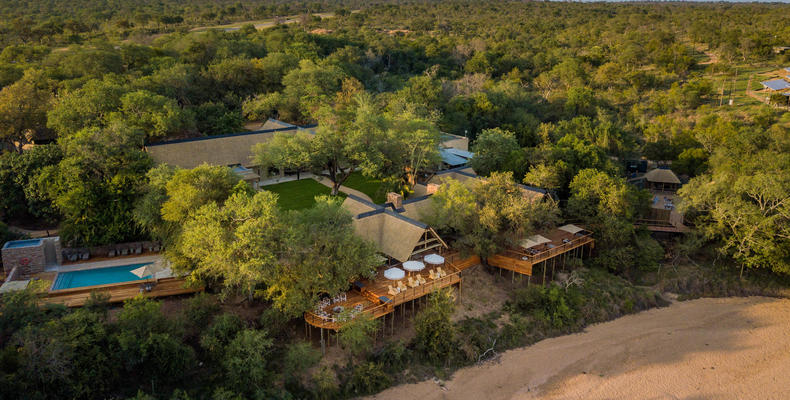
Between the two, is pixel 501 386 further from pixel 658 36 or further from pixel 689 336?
pixel 658 36

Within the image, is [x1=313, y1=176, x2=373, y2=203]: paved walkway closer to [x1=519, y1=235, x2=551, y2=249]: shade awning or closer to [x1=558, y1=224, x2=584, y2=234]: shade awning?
[x1=519, y1=235, x2=551, y2=249]: shade awning

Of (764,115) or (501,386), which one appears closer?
(501,386)

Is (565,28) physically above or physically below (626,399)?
above

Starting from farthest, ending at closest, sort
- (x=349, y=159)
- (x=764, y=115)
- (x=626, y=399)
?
(x=764, y=115)
(x=349, y=159)
(x=626, y=399)

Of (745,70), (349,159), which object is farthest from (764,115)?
(349,159)

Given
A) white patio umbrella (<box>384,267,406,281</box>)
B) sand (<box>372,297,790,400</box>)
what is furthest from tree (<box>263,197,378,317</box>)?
sand (<box>372,297,790,400</box>)

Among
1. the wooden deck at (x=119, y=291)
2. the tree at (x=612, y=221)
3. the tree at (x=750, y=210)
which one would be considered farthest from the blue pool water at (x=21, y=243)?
the tree at (x=750, y=210)
